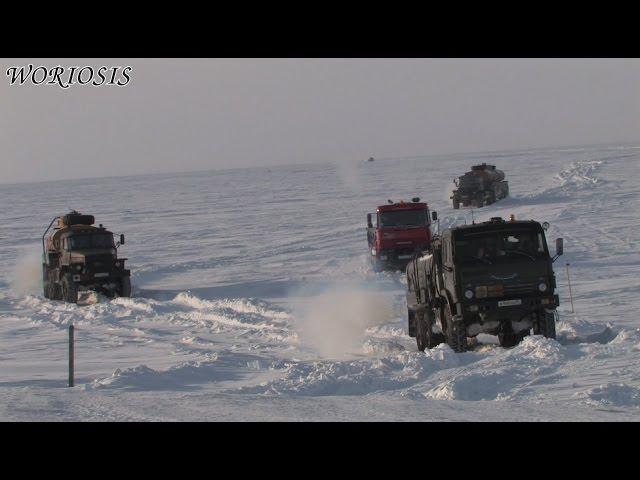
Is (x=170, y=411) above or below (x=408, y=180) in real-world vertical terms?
below

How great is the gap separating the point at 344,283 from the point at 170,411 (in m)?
18.8

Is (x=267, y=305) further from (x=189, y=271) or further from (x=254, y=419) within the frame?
(x=254, y=419)

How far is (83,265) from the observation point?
2923 centimetres

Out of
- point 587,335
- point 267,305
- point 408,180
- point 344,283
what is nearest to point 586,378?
point 587,335

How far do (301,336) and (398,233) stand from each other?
1103 centimetres

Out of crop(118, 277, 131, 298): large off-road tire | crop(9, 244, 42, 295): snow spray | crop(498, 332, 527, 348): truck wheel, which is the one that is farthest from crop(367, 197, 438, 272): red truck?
crop(498, 332, 527, 348): truck wheel

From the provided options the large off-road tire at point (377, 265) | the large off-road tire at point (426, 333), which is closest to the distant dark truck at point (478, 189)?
the large off-road tire at point (377, 265)

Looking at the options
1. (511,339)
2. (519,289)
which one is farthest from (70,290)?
(519,289)

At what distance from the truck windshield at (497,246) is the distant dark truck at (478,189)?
3226 cm

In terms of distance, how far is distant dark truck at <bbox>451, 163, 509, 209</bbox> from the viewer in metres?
47.5

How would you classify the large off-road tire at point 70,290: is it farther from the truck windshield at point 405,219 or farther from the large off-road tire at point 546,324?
the large off-road tire at point 546,324

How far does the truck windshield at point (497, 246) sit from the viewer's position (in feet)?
49.1

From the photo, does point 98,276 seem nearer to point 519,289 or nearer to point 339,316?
point 339,316
